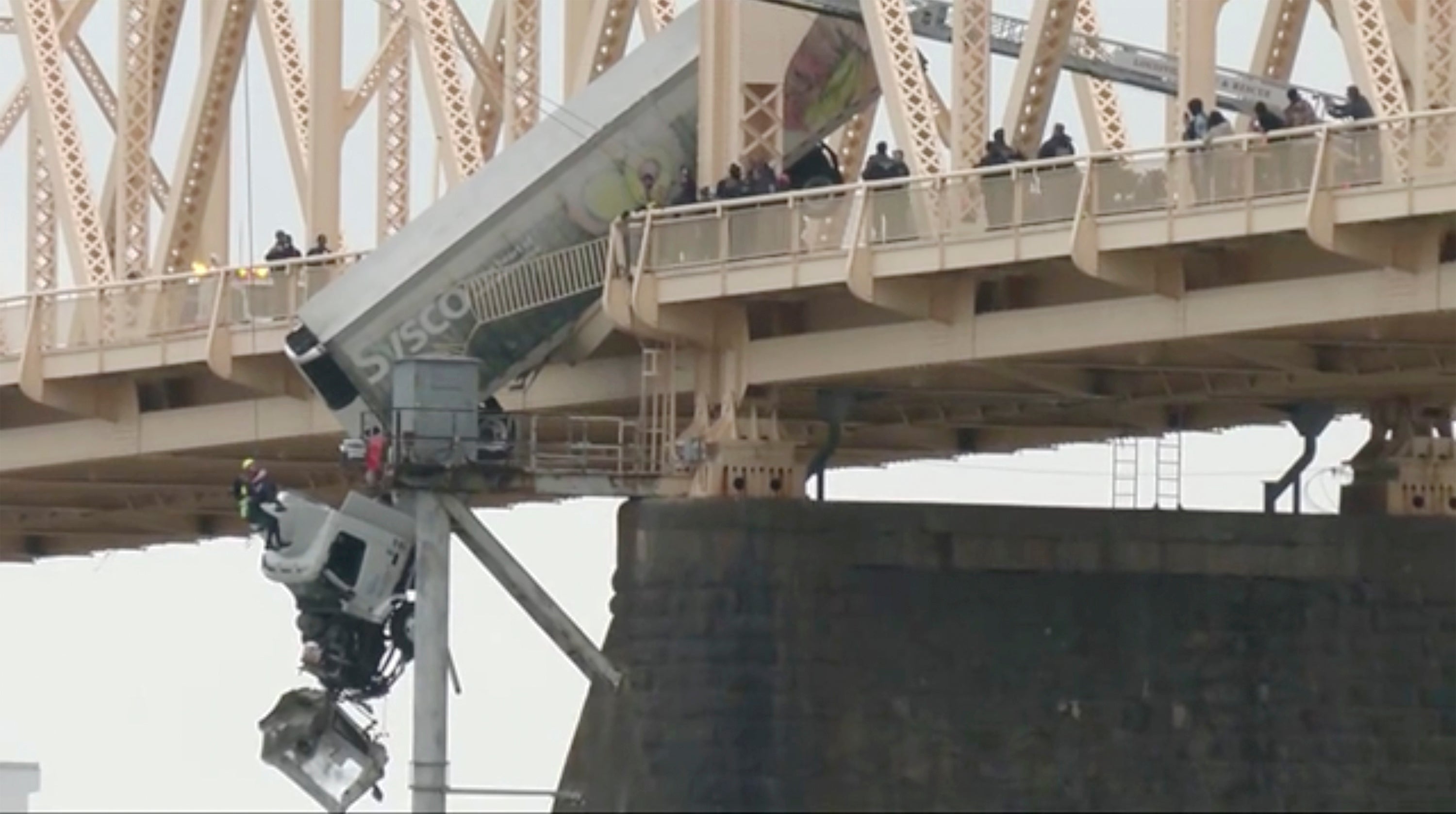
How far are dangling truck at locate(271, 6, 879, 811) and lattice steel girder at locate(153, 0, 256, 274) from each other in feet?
34.5

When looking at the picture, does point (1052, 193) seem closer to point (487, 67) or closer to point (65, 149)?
point (487, 67)

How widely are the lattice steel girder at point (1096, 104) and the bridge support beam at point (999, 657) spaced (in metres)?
9.04

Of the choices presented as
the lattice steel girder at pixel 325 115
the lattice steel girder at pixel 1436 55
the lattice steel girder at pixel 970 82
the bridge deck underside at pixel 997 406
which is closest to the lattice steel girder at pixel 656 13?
the lattice steel girder at pixel 325 115

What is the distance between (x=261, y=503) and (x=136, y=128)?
16.4 metres

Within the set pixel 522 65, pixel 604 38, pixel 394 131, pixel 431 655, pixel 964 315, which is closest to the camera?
pixel 964 315

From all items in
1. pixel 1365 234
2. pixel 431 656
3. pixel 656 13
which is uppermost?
pixel 656 13

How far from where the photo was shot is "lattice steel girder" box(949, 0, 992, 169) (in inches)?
3570

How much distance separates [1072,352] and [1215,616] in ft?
18.9

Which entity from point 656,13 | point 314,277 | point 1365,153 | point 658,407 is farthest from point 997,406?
point 1365,153

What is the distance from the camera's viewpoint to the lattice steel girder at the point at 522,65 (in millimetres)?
101312

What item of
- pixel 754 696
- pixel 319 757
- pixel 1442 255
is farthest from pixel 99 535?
pixel 1442 255

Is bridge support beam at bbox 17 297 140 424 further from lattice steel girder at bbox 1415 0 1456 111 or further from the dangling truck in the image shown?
lattice steel girder at bbox 1415 0 1456 111

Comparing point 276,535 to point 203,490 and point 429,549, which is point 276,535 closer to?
point 429,549

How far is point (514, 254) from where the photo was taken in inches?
3698
